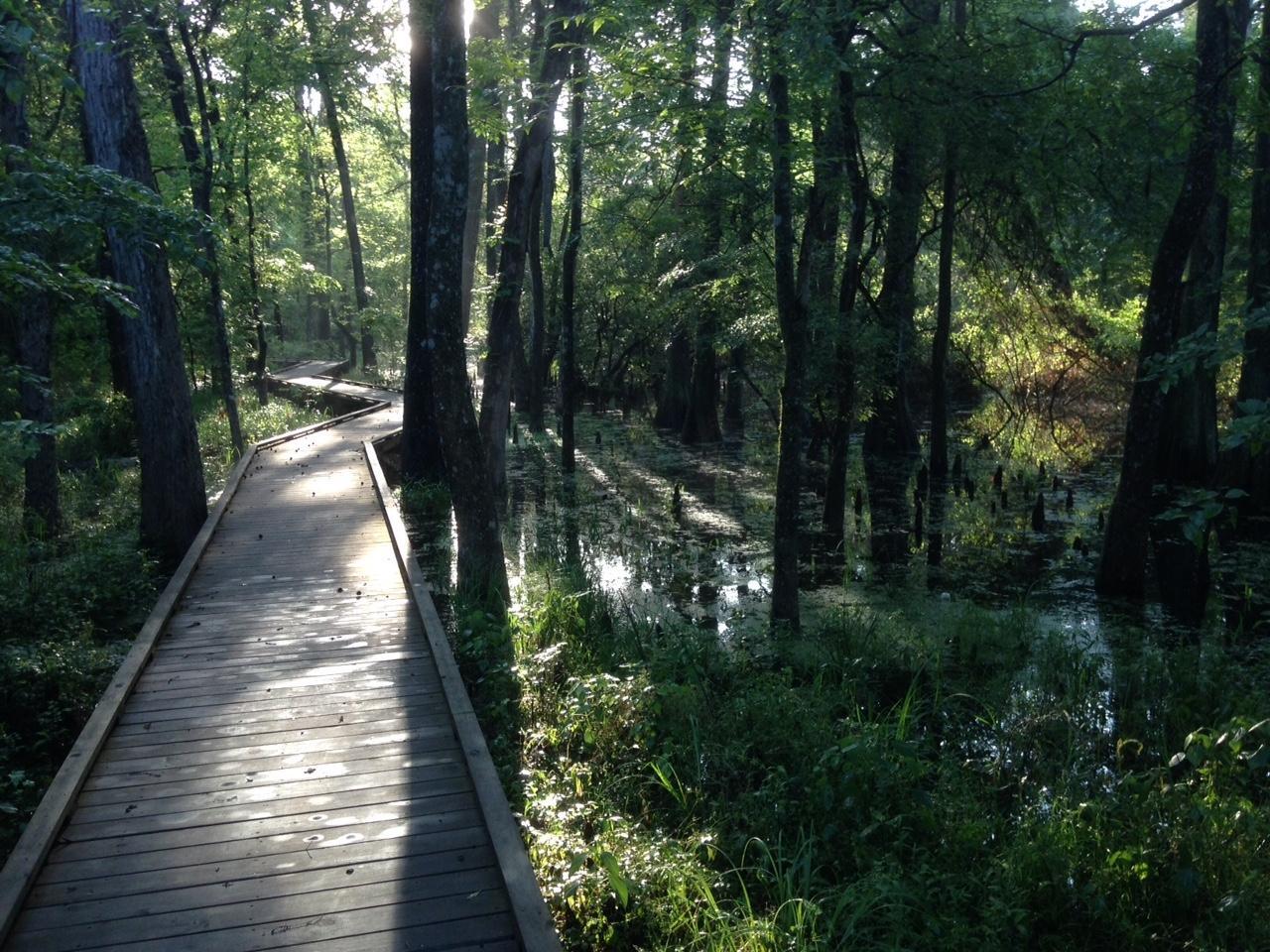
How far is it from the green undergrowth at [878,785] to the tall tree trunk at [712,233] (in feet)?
15.8

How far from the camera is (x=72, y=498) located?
14.6m

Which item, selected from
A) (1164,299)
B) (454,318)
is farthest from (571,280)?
(1164,299)

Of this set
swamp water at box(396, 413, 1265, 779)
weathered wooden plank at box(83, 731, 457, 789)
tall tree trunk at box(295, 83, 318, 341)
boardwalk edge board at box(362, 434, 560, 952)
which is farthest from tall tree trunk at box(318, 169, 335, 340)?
weathered wooden plank at box(83, 731, 457, 789)

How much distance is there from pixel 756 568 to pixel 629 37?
6.03 metres

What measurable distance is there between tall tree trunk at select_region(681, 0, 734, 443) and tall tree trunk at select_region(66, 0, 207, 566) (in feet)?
18.4

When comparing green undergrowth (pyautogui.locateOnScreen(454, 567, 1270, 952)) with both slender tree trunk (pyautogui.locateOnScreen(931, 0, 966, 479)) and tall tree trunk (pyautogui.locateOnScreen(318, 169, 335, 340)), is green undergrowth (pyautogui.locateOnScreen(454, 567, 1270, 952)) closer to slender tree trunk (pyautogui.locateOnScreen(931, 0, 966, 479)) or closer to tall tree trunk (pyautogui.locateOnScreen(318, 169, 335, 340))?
slender tree trunk (pyautogui.locateOnScreen(931, 0, 966, 479))

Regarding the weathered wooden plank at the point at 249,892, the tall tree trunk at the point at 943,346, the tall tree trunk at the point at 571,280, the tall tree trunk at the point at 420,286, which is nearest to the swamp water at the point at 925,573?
the tall tree trunk at the point at 943,346

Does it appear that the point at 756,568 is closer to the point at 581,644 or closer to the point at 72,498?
the point at 581,644

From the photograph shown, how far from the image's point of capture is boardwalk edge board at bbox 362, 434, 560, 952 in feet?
12.1

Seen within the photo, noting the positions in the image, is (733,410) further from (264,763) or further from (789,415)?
(264,763)

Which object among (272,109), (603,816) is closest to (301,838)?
(603,816)

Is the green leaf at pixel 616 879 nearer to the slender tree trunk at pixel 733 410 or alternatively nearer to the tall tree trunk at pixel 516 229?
the tall tree trunk at pixel 516 229

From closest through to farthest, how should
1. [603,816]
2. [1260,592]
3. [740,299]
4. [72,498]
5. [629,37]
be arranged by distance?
[603,816]
[629,37]
[1260,592]
[72,498]
[740,299]

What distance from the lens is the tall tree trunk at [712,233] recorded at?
349 inches
